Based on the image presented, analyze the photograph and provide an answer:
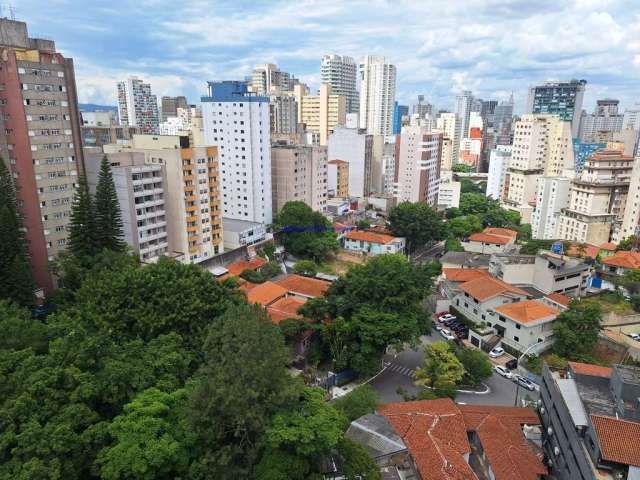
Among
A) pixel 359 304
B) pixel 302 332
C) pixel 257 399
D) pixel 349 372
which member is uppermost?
pixel 257 399

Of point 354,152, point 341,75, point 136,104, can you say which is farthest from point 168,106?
point 354,152

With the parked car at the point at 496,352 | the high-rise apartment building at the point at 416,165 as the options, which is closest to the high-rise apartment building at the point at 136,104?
the high-rise apartment building at the point at 416,165

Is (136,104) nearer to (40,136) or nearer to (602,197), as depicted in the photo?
(40,136)

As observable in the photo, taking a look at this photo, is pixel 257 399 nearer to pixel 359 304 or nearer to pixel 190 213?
pixel 359 304

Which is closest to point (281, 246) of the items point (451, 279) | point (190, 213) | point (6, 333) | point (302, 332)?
point (190, 213)

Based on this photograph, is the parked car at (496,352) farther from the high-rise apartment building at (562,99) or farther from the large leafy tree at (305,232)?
the high-rise apartment building at (562,99)
